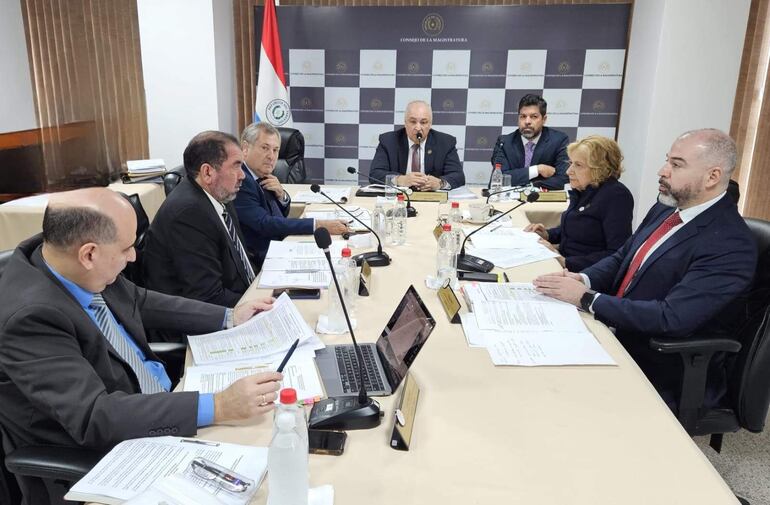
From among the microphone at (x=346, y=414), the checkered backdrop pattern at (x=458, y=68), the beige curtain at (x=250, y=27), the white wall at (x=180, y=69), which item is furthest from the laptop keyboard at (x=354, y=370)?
the beige curtain at (x=250, y=27)

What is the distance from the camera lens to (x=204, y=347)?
1.55 metres

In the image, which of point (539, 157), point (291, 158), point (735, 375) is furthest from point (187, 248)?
point (539, 157)

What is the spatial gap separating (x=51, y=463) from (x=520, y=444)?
920 millimetres

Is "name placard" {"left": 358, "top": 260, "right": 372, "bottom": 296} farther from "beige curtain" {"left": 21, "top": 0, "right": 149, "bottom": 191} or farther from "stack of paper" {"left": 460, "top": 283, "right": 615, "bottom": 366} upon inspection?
"beige curtain" {"left": 21, "top": 0, "right": 149, "bottom": 191}

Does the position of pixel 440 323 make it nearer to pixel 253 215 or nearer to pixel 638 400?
pixel 638 400

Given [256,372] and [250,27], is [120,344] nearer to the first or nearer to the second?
[256,372]

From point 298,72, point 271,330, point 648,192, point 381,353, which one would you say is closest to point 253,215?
point 271,330

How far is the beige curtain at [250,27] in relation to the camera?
4875mm

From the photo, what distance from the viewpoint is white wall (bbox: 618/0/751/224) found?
4.26 metres

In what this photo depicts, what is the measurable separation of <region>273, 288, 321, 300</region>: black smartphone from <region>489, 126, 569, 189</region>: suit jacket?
2406 mm

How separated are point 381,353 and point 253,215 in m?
1.61

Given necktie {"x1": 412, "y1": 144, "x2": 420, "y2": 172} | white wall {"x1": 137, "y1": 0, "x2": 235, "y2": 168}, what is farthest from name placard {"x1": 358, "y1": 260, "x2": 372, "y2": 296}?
white wall {"x1": 137, "y1": 0, "x2": 235, "y2": 168}

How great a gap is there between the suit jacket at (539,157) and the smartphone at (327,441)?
124 inches

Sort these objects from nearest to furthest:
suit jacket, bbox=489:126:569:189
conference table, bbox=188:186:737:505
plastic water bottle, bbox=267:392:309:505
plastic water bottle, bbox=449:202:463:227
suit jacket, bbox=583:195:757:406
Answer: plastic water bottle, bbox=267:392:309:505 → conference table, bbox=188:186:737:505 → suit jacket, bbox=583:195:757:406 → plastic water bottle, bbox=449:202:463:227 → suit jacket, bbox=489:126:569:189
